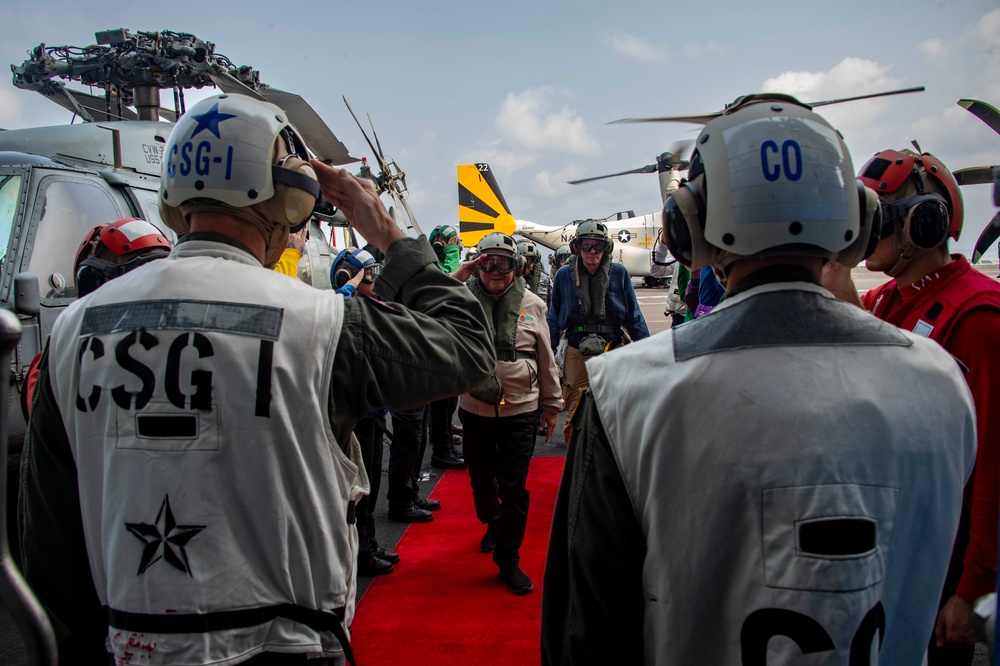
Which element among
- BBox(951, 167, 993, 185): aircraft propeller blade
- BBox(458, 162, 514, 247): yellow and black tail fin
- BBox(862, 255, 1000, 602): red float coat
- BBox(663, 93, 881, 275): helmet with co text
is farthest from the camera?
BBox(458, 162, 514, 247): yellow and black tail fin

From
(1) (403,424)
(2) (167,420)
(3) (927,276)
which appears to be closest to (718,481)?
(2) (167,420)

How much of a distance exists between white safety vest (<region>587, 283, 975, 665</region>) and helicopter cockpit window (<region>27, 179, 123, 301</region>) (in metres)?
4.78

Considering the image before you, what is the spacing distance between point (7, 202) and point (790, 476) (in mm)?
5639

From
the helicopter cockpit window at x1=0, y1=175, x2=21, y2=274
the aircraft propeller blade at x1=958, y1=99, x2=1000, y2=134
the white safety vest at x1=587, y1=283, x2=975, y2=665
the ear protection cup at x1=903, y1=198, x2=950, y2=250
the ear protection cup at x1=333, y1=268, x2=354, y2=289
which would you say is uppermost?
the helicopter cockpit window at x1=0, y1=175, x2=21, y2=274

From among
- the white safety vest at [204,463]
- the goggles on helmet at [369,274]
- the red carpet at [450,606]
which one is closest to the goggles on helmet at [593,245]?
the goggles on helmet at [369,274]

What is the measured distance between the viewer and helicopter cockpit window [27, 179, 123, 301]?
4.65m

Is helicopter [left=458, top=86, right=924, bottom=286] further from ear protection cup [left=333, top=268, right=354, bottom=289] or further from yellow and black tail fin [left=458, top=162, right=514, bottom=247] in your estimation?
ear protection cup [left=333, top=268, right=354, bottom=289]

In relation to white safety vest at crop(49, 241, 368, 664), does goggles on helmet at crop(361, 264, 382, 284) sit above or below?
above

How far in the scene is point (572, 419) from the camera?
1.31 m

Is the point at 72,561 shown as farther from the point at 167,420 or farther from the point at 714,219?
the point at 714,219

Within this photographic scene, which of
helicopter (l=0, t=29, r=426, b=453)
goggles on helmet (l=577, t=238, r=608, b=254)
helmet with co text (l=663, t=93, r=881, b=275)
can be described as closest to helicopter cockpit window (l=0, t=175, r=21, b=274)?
helicopter (l=0, t=29, r=426, b=453)

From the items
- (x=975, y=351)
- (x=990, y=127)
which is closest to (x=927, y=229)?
(x=975, y=351)

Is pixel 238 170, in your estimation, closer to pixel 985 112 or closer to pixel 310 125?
pixel 985 112

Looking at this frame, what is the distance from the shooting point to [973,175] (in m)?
2.59
